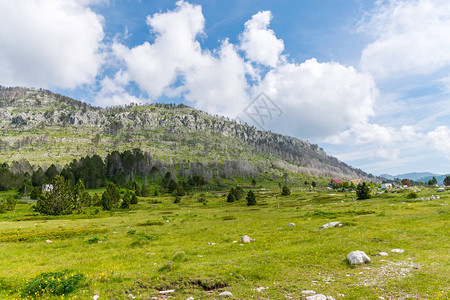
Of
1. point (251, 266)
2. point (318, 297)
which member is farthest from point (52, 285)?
point (318, 297)

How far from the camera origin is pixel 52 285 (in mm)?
10641

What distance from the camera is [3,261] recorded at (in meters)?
16.7

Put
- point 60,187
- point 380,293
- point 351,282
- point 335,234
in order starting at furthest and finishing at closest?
point 60,187, point 335,234, point 351,282, point 380,293

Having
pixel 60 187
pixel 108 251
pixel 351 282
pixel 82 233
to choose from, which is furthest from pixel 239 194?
pixel 351 282

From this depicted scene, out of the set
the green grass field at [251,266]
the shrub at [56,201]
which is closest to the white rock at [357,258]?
the green grass field at [251,266]

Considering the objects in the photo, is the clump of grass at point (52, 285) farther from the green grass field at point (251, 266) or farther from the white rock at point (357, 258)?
the white rock at point (357, 258)

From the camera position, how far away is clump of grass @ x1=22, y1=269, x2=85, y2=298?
10352 millimetres

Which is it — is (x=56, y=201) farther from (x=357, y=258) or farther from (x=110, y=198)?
(x=357, y=258)

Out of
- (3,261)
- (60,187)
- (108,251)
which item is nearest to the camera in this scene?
(3,261)

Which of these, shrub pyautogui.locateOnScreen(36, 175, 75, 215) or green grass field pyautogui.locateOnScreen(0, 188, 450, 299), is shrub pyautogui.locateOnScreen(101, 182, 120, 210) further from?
green grass field pyautogui.locateOnScreen(0, 188, 450, 299)

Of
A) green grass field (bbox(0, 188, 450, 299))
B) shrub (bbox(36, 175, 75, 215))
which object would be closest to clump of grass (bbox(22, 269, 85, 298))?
green grass field (bbox(0, 188, 450, 299))

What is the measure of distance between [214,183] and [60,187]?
451ft

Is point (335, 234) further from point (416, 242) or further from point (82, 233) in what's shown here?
point (82, 233)

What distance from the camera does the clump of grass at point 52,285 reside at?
34.0 ft
